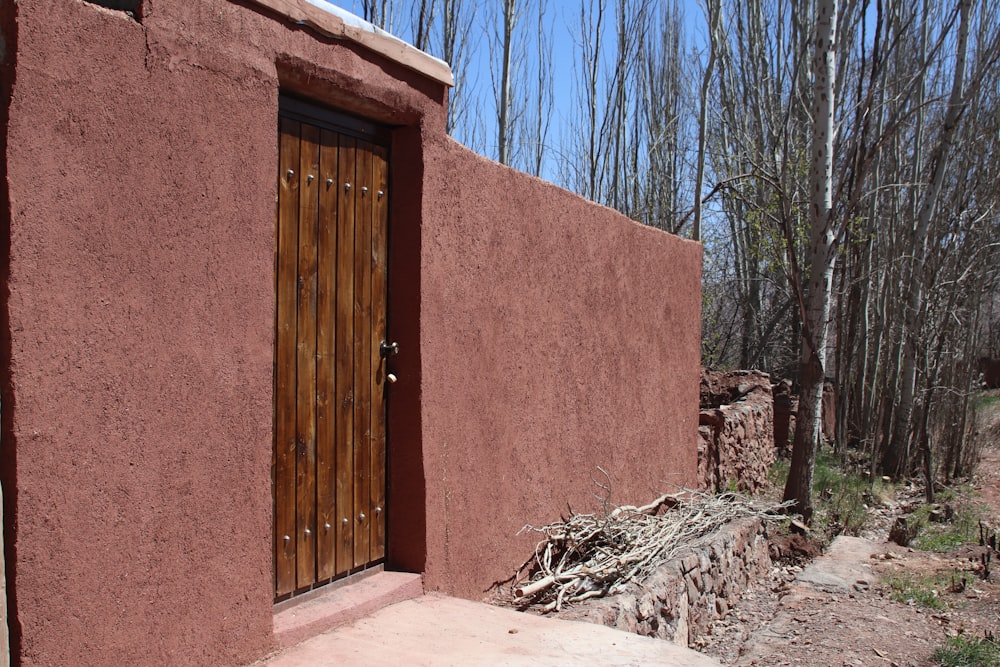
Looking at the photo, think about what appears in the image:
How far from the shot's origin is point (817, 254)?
7.57 metres

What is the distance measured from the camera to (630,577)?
4.83 meters

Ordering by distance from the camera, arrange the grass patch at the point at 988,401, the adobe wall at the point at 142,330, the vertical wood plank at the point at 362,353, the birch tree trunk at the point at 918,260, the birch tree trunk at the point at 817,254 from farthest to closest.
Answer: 1. the grass patch at the point at 988,401
2. the birch tree trunk at the point at 918,260
3. the birch tree trunk at the point at 817,254
4. the vertical wood plank at the point at 362,353
5. the adobe wall at the point at 142,330

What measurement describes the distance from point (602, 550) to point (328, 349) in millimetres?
2294

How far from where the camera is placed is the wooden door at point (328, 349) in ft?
10.8

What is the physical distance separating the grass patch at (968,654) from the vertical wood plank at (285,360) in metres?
3.69

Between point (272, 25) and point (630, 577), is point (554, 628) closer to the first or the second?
point (630, 577)

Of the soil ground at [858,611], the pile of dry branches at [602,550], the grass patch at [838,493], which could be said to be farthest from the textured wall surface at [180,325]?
the grass patch at [838,493]

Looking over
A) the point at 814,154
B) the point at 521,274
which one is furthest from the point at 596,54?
the point at 521,274

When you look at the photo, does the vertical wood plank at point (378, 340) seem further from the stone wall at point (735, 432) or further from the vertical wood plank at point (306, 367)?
the stone wall at point (735, 432)

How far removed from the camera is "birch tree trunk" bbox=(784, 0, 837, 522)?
743cm

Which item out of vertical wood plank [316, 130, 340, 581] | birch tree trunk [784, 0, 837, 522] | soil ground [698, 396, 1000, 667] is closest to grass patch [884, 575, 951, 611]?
soil ground [698, 396, 1000, 667]

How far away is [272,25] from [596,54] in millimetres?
13348

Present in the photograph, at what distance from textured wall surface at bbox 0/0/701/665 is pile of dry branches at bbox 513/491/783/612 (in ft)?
1.33

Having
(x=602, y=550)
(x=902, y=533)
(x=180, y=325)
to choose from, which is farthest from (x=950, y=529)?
(x=180, y=325)
